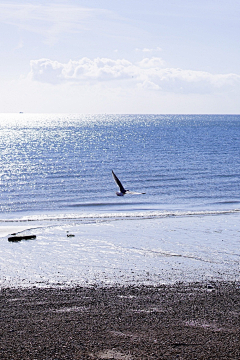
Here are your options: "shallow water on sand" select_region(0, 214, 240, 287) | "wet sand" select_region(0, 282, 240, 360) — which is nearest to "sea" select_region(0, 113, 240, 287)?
"shallow water on sand" select_region(0, 214, 240, 287)

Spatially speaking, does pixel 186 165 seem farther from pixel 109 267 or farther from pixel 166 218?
pixel 109 267

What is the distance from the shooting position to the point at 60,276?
21828 millimetres

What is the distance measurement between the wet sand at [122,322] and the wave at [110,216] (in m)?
19.7

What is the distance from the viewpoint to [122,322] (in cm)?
1564

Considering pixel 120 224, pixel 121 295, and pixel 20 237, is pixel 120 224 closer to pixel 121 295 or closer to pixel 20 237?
pixel 20 237

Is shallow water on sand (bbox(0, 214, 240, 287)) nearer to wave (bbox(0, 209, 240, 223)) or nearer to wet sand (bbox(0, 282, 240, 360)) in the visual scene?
wet sand (bbox(0, 282, 240, 360))

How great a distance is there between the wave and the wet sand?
19716 mm

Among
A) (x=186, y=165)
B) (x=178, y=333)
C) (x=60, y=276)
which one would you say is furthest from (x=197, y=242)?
(x=186, y=165)

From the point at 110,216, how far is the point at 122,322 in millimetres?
25153

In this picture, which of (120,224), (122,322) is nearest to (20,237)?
(120,224)

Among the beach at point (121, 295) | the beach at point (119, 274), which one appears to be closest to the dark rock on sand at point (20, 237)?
the beach at point (119, 274)

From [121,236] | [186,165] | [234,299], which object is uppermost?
[234,299]

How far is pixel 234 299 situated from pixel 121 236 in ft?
46.5

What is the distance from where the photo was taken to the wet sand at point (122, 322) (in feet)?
43.8
